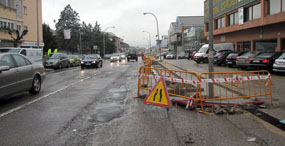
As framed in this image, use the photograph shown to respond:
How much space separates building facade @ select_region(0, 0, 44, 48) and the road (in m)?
24.5

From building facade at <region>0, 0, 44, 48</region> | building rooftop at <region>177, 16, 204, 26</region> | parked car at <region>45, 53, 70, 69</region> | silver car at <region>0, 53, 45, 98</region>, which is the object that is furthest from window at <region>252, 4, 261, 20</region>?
building rooftop at <region>177, 16, 204, 26</region>

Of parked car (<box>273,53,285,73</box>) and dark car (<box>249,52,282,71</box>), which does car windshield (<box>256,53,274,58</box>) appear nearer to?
dark car (<box>249,52,282,71</box>)

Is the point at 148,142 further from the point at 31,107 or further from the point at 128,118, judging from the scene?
the point at 31,107

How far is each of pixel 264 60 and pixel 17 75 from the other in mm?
A: 14566

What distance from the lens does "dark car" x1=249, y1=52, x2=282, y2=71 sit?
16.9 metres

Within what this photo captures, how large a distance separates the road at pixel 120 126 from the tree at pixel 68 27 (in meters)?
67.9

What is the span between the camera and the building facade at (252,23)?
80.0 ft

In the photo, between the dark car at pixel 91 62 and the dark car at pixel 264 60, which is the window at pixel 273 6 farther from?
the dark car at pixel 91 62

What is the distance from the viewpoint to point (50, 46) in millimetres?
63500

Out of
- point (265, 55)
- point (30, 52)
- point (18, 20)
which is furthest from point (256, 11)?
point (18, 20)

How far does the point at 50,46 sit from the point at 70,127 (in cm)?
6192

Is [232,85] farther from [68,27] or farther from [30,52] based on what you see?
[68,27]

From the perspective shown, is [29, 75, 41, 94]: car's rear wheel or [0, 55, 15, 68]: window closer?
[0, 55, 15, 68]: window

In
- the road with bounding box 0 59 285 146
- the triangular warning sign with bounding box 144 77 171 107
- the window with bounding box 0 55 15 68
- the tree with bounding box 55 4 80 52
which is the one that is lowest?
the road with bounding box 0 59 285 146
